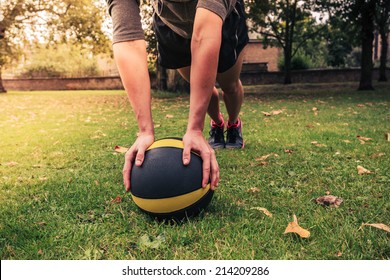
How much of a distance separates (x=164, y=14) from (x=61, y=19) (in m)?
22.7

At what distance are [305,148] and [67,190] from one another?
2811 millimetres

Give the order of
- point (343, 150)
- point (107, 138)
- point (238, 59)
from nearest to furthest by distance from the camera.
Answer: point (238, 59) < point (343, 150) < point (107, 138)

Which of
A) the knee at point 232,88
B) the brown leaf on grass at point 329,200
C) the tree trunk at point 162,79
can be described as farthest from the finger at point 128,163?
the tree trunk at point 162,79

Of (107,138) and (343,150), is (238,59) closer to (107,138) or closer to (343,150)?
(343,150)

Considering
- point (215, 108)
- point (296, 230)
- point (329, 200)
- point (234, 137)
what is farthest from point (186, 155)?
point (234, 137)

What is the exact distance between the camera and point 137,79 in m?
2.54

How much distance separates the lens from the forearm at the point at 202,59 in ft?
7.77

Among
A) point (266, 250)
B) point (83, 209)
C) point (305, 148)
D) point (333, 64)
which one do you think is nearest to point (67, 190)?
point (83, 209)

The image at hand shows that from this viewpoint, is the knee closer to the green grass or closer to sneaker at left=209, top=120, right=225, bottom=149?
sneaker at left=209, top=120, right=225, bottom=149

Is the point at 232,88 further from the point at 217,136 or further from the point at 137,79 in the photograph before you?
the point at 137,79

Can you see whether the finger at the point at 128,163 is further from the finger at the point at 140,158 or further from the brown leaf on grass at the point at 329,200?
the brown leaf on grass at the point at 329,200

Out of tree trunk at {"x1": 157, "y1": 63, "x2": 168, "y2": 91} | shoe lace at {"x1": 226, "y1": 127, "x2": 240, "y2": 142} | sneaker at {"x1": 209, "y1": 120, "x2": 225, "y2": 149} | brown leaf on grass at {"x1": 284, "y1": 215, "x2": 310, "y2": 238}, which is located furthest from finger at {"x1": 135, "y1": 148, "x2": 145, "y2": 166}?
tree trunk at {"x1": 157, "y1": 63, "x2": 168, "y2": 91}

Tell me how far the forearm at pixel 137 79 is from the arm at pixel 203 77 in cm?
30

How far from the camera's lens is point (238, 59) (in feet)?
12.6
